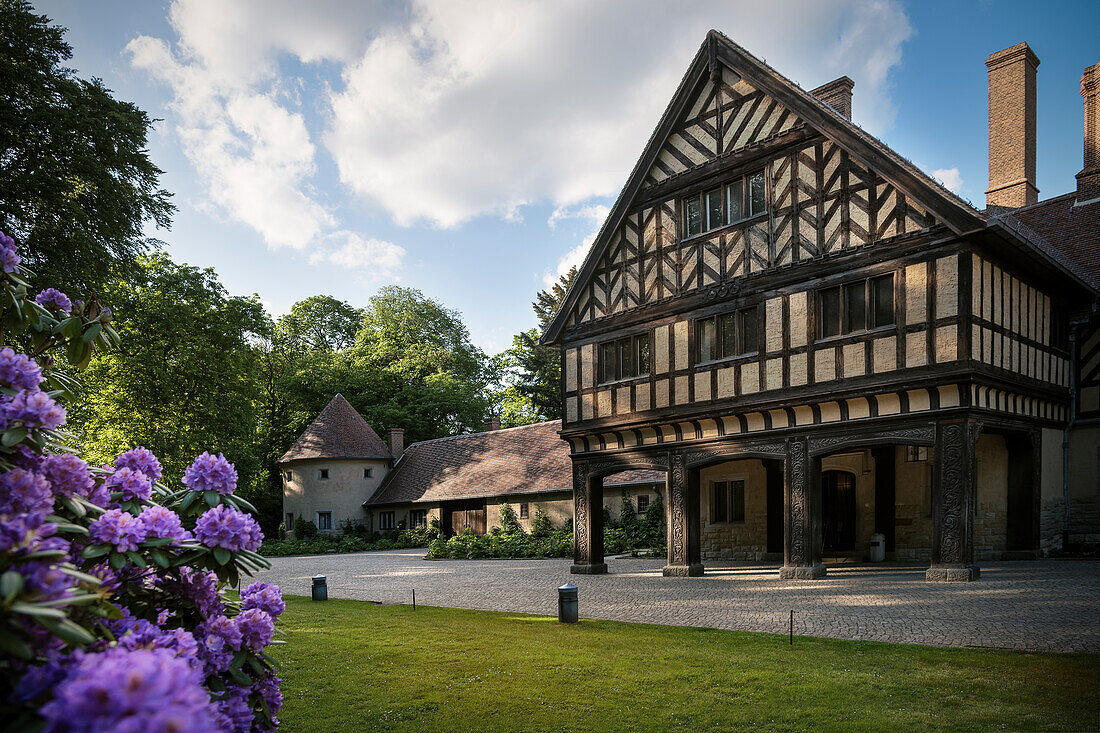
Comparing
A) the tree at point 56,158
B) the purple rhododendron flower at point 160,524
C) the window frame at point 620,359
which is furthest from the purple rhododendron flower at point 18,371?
the tree at point 56,158

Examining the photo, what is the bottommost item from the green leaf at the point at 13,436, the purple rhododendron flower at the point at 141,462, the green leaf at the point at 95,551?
the green leaf at the point at 95,551

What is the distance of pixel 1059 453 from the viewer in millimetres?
17531

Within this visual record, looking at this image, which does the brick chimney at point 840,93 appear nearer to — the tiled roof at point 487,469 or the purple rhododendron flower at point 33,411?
the tiled roof at point 487,469

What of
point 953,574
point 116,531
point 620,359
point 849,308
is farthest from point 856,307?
point 116,531

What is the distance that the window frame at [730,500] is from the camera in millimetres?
21044

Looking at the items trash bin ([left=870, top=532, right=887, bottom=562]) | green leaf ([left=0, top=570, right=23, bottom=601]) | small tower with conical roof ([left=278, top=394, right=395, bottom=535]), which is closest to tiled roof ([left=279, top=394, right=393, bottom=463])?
small tower with conical roof ([left=278, top=394, right=395, bottom=535])

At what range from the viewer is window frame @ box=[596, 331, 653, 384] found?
18.5 metres

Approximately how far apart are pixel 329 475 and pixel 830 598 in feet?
106

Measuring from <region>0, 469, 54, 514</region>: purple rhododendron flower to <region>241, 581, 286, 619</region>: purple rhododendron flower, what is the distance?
58.8 inches

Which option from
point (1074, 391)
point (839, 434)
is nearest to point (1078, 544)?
point (1074, 391)

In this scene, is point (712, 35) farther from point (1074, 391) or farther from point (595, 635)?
point (595, 635)

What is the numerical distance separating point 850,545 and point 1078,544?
202 inches

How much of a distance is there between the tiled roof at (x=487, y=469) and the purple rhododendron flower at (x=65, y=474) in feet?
79.0

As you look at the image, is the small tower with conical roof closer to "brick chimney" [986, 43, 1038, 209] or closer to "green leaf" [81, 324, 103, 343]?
"brick chimney" [986, 43, 1038, 209]
